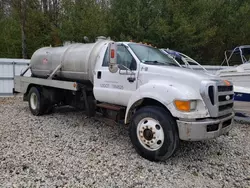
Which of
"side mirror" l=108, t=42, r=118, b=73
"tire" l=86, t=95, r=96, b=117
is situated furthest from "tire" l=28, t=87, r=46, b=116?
"side mirror" l=108, t=42, r=118, b=73

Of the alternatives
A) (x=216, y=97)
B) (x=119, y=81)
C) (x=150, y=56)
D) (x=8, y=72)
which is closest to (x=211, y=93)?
(x=216, y=97)

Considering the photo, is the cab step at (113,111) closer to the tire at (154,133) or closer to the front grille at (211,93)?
the tire at (154,133)

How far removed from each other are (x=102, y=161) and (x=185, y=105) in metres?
1.63

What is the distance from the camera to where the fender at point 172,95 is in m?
3.67

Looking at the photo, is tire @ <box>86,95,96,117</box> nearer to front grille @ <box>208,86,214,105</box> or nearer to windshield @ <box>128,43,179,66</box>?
windshield @ <box>128,43,179,66</box>

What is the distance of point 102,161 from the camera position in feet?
13.0

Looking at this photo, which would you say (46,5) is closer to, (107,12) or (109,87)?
(107,12)

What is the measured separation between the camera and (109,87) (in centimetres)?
491

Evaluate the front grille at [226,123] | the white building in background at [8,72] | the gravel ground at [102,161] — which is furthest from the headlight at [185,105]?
the white building in background at [8,72]

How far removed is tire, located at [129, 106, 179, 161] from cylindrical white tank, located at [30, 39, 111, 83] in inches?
73.7

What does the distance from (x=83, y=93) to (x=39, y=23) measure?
1176 cm

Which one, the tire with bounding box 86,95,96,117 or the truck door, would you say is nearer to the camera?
the truck door

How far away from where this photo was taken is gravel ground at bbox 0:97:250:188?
11.1ft

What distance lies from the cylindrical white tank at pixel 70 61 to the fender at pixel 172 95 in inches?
69.8
